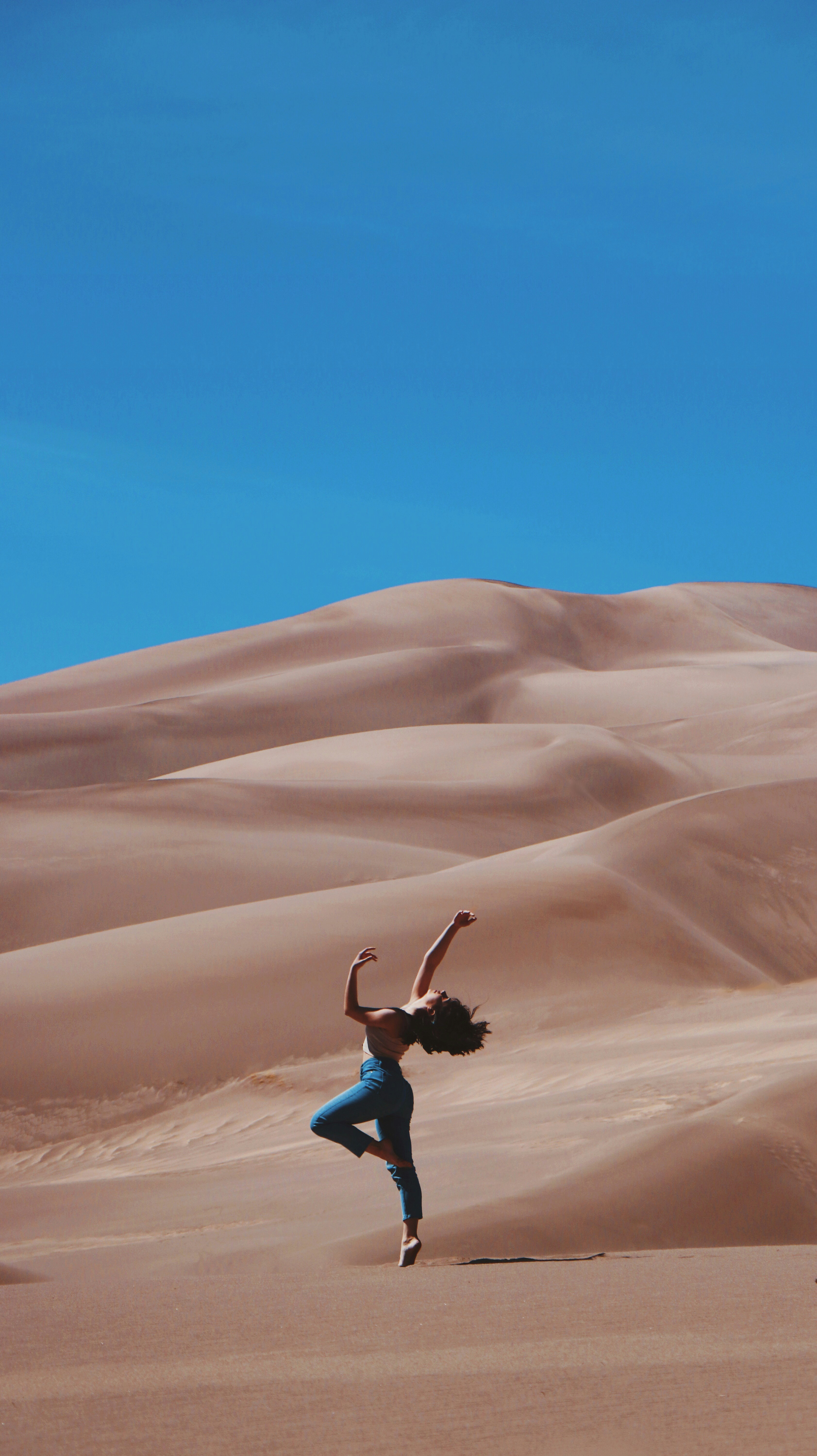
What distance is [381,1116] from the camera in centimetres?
578

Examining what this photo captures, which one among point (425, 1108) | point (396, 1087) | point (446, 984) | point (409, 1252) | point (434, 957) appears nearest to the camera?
point (409, 1252)

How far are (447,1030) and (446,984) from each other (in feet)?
32.4

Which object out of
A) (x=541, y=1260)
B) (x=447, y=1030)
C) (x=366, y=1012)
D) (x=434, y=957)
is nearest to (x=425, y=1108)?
(x=541, y=1260)

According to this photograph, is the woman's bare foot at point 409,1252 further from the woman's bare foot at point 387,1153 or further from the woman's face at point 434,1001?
the woman's face at point 434,1001

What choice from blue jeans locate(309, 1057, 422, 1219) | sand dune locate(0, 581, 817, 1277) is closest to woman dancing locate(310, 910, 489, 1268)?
blue jeans locate(309, 1057, 422, 1219)

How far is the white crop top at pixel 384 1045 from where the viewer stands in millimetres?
5816

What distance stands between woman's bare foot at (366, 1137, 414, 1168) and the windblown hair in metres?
0.44

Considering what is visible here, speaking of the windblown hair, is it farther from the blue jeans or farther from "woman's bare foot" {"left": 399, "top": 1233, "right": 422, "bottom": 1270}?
"woman's bare foot" {"left": 399, "top": 1233, "right": 422, "bottom": 1270}

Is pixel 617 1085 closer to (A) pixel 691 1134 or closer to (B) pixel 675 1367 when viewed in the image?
(A) pixel 691 1134

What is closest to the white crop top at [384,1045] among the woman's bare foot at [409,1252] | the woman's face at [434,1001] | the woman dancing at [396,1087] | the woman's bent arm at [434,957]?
the woman dancing at [396,1087]

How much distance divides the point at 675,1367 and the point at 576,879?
14.1 metres

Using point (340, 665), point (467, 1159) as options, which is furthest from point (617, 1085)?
point (340, 665)

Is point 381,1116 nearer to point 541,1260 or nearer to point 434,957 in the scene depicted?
point 434,957

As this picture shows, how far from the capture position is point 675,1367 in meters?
3.79
